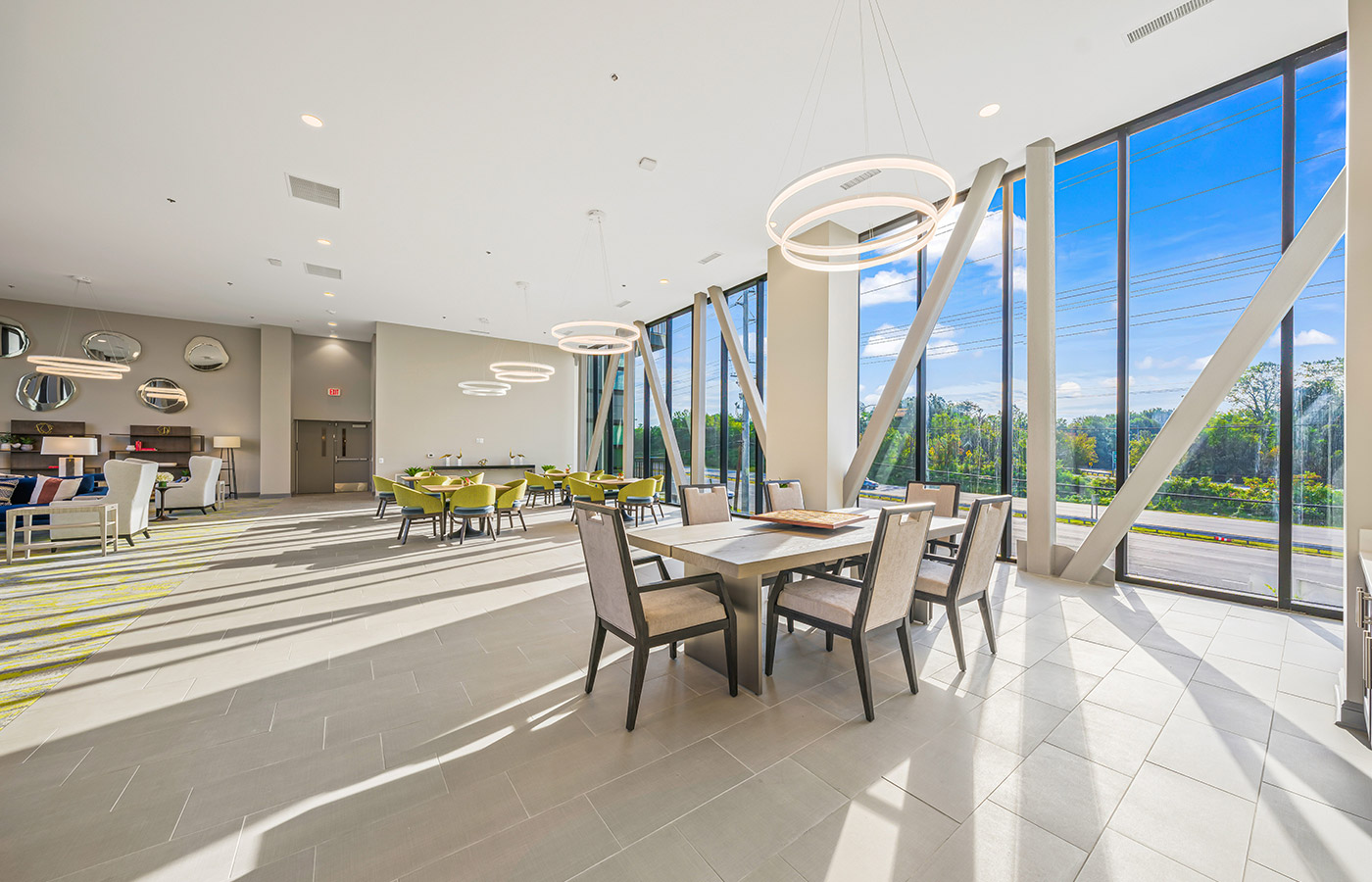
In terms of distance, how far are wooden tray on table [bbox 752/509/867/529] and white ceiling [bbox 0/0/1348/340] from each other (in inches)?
131

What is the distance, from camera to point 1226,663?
9.70 ft

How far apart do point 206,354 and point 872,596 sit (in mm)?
15474

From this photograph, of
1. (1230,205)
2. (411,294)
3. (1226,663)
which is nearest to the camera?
(1226,663)

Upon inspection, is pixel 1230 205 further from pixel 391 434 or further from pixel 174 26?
pixel 391 434

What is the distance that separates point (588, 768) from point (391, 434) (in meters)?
11.7

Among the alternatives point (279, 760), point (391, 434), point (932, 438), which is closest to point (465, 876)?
point (279, 760)

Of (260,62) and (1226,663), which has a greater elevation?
(260,62)

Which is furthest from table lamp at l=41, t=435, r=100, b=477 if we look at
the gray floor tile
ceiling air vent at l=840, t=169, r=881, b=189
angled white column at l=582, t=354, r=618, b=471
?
ceiling air vent at l=840, t=169, r=881, b=189

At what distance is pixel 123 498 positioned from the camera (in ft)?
20.3

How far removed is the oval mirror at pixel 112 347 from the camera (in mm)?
10750

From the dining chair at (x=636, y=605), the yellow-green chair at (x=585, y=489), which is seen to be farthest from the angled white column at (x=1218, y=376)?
the yellow-green chair at (x=585, y=489)

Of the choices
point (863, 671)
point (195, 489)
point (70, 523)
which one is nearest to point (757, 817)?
point (863, 671)

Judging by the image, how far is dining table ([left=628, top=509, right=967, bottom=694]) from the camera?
247cm

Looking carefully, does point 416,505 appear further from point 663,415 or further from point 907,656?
point 907,656
